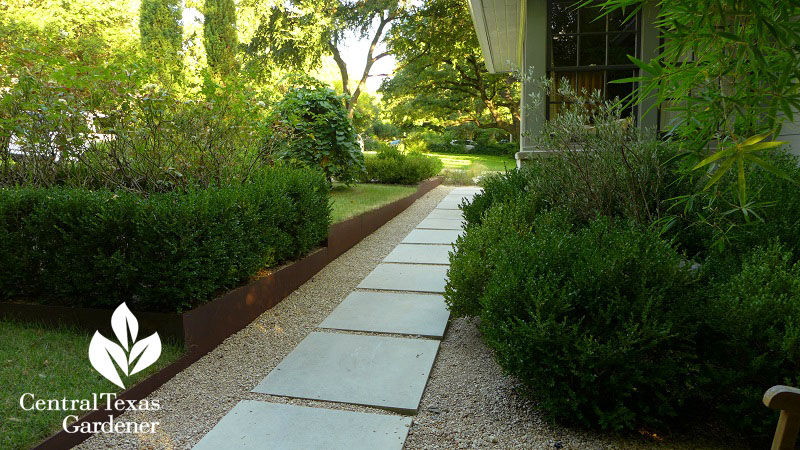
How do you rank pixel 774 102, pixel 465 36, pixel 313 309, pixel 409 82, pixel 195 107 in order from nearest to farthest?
1. pixel 774 102
2. pixel 313 309
3. pixel 195 107
4. pixel 465 36
5. pixel 409 82

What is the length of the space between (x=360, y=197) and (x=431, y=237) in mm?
2023

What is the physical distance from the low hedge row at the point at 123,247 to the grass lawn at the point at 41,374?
0.82 ft

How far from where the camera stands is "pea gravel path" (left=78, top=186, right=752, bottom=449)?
214 centimetres

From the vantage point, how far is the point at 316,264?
484cm

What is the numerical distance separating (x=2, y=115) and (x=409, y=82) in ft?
48.3

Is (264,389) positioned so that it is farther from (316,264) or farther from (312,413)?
(316,264)

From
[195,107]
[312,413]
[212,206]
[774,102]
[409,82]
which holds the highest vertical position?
[409,82]

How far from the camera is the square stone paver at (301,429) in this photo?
210 cm

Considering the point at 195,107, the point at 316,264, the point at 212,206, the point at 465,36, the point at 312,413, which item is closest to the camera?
the point at 312,413

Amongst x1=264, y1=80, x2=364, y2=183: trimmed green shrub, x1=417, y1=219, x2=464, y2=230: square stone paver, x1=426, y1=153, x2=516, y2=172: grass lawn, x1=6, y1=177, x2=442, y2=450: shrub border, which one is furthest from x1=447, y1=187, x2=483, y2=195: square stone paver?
x1=6, y1=177, x2=442, y2=450: shrub border

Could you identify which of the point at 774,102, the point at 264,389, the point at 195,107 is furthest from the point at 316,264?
the point at 774,102

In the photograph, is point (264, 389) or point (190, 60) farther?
point (190, 60)

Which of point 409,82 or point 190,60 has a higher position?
point 409,82

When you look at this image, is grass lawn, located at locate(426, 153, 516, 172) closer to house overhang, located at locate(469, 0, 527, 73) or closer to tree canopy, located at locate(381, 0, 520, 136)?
tree canopy, located at locate(381, 0, 520, 136)
